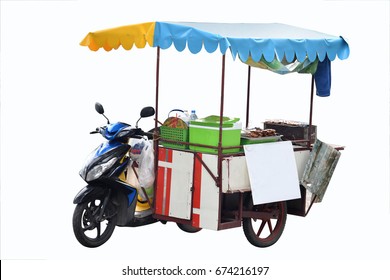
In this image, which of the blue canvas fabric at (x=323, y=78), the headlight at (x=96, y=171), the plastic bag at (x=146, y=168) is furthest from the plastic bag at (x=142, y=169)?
the blue canvas fabric at (x=323, y=78)

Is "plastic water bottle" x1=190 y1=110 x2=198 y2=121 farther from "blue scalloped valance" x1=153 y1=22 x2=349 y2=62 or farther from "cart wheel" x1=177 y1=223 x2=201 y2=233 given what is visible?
"cart wheel" x1=177 y1=223 x2=201 y2=233

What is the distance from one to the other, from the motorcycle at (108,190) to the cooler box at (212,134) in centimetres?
43

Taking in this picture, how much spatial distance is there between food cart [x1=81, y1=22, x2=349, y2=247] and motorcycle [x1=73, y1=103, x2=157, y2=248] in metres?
0.23

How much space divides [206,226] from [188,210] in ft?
0.74

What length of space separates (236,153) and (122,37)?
1.47m

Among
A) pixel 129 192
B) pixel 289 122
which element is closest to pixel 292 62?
pixel 289 122

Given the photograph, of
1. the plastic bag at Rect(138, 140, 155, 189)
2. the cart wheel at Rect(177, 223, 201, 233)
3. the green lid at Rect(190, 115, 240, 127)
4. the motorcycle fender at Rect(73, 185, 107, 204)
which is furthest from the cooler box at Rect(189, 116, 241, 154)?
the cart wheel at Rect(177, 223, 201, 233)

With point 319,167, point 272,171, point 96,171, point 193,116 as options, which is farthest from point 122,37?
point 319,167

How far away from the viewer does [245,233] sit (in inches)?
382

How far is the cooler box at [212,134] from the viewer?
932 cm

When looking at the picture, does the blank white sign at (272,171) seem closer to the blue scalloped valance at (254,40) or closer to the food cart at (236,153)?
the food cart at (236,153)

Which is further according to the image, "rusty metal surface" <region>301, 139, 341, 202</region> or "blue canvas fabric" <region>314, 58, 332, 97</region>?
"blue canvas fabric" <region>314, 58, 332, 97</region>

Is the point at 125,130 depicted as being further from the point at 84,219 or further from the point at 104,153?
the point at 84,219

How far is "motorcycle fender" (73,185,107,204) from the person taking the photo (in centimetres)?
933
